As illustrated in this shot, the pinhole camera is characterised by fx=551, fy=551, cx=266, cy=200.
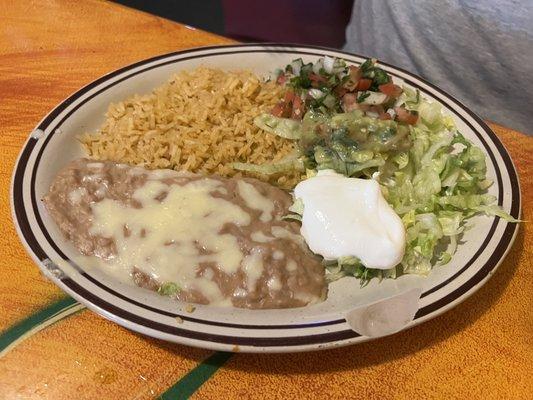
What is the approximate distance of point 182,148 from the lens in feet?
6.00

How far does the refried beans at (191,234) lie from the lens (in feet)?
4.60

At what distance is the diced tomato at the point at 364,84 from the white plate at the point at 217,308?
301mm

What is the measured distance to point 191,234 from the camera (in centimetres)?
145

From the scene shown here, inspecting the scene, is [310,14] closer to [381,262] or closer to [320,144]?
[320,144]

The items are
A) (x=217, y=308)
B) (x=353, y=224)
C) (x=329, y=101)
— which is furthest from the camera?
(x=329, y=101)

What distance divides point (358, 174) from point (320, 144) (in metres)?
0.17

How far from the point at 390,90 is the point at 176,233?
3.33 ft

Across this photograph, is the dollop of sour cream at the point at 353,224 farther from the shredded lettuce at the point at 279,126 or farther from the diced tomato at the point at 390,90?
the diced tomato at the point at 390,90

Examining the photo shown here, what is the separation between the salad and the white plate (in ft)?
0.17

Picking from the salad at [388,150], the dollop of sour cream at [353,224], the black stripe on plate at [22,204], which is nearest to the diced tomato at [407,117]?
the salad at [388,150]

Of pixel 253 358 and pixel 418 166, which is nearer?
pixel 253 358

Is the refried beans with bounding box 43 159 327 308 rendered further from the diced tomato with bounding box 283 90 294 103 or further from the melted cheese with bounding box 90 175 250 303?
the diced tomato with bounding box 283 90 294 103

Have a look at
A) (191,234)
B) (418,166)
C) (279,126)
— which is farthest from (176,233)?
(418,166)

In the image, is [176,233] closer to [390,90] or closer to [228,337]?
[228,337]
